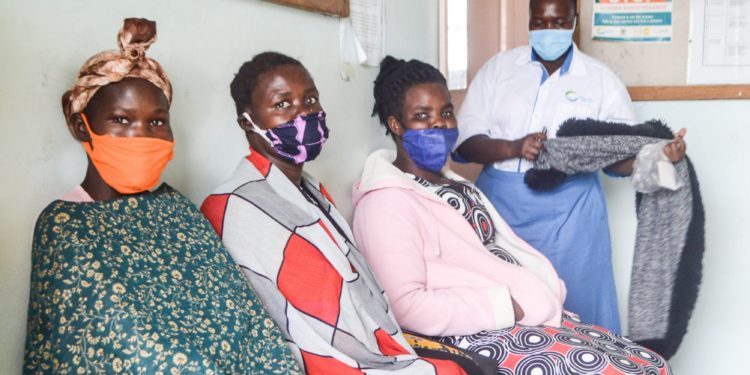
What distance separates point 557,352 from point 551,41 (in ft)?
4.08

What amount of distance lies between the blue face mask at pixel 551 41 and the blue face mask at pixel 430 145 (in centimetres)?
65

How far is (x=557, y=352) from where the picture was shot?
6.24 ft

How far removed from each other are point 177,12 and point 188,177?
40cm

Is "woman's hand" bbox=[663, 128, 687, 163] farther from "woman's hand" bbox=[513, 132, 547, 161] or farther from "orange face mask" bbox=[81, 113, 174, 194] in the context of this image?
"orange face mask" bbox=[81, 113, 174, 194]

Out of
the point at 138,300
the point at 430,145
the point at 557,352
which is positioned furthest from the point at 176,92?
the point at 557,352

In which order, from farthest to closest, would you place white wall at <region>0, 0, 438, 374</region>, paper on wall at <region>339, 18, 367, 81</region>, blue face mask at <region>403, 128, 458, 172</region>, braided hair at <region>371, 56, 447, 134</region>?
1. paper on wall at <region>339, 18, 367, 81</region>
2. braided hair at <region>371, 56, 447, 134</region>
3. blue face mask at <region>403, 128, 458, 172</region>
4. white wall at <region>0, 0, 438, 374</region>

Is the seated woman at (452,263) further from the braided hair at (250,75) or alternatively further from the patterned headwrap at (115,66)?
the patterned headwrap at (115,66)

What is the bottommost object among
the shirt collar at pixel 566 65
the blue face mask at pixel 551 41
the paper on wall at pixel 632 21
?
the shirt collar at pixel 566 65

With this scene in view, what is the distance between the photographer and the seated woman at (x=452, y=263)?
1.95 meters

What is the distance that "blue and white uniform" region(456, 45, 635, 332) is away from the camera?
2.68 metres

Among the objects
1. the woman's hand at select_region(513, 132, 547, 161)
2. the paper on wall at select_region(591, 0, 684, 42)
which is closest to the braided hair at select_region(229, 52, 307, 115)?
the woman's hand at select_region(513, 132, 547, 161)

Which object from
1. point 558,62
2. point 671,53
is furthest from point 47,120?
point 671,53

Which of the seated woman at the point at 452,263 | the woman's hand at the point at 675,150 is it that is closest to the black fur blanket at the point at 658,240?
the woman's hand at the point at 675,150

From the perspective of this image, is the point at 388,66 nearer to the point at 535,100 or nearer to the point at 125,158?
the point at 535,100
